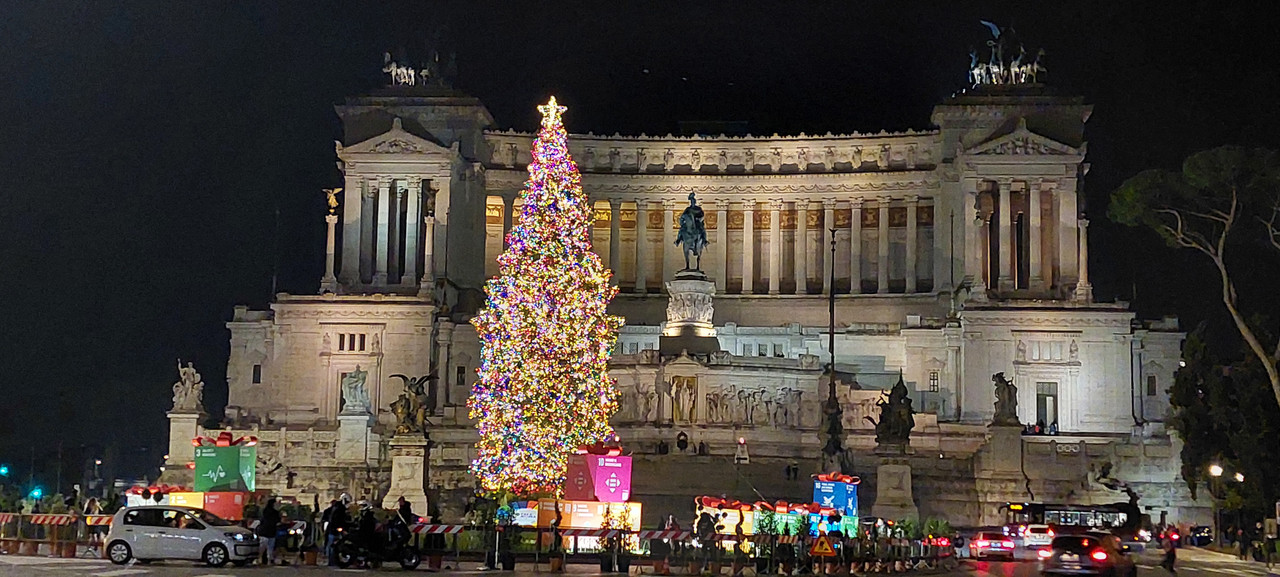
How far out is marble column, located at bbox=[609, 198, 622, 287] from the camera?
99.4 m

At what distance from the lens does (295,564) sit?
38.0 meters

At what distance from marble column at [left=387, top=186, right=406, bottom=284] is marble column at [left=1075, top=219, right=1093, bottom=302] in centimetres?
3961

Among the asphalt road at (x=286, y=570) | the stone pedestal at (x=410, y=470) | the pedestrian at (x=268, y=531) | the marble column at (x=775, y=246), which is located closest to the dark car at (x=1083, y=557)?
the asphalt road at (x=286, y=570)

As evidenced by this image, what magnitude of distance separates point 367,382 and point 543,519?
43600 millimetres

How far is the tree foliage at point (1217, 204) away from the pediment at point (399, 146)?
154 feet

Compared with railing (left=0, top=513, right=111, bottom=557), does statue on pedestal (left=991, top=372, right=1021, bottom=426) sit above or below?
above

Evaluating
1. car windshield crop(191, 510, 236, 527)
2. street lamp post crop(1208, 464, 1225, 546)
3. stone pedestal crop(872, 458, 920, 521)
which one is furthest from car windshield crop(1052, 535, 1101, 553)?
street lamp post crop(1208, 464, 1225, 546)

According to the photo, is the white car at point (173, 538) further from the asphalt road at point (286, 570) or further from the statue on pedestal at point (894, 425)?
the statue on pedestal at point (894, 425)

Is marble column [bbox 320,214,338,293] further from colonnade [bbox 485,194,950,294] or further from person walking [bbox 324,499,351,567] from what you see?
person walking [bbox 324,499,351,567]

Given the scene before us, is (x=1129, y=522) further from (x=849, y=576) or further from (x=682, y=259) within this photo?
(x=682, y=259)

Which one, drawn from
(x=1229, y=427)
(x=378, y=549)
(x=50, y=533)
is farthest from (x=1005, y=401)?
(x=50, y=533)

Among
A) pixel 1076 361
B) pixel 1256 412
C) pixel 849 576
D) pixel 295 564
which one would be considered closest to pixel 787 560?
pixel 849 576

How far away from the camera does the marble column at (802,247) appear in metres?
97.6

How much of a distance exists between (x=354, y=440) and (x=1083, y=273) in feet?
140
